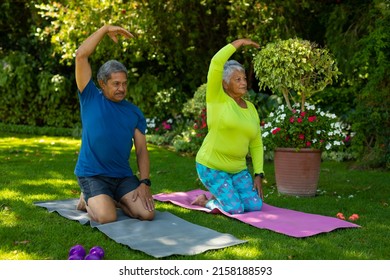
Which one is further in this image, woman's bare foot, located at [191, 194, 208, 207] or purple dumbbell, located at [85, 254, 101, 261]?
woman's bare foot, located at [191, 194, 208, 207]

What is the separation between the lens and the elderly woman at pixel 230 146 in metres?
4.92

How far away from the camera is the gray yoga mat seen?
3.73 metres

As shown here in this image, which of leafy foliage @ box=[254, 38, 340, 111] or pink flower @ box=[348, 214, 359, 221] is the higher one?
leafy foliage @ box=[254, 38, 340, 111]

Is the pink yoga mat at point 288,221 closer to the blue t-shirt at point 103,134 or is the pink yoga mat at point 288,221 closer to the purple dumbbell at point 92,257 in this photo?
the blue t-shirt at point 103,134

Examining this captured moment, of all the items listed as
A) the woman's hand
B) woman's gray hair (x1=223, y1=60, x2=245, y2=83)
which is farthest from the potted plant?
woman's gray hair (x1=223, y1=60, x2=245, y2=83)

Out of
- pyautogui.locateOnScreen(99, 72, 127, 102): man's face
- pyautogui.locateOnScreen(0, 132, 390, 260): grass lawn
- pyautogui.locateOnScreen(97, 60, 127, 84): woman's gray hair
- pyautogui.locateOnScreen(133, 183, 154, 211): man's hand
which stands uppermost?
pyautogui.locateOnScreen(97, 60, 127, 84): woman's gray hair

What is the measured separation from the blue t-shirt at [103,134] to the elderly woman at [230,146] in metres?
0.80

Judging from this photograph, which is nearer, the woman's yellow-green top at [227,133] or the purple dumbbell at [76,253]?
the purple dumbbell at [76,253]

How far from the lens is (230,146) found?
5012 millimetres

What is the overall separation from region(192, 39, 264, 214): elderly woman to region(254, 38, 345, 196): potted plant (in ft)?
2.91

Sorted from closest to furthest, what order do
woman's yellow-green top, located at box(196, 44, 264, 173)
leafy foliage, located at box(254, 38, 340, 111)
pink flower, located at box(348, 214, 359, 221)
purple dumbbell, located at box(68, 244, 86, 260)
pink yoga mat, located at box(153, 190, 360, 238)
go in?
purple dumbbell, located at box(68, 244, 86, 260) < pink yoga mat, located at box(153, 190, 360, 238) < pink flower, located at box(348, 214, 359, 221) < woman's yellow-green top, located at box(196, 44, 264, 173) < leafy foliage, located at box(254, 38, 340, 111)

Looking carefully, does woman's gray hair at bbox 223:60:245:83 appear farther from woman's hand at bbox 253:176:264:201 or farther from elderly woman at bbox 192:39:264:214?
woman's hand at bbox 253:176:264:201

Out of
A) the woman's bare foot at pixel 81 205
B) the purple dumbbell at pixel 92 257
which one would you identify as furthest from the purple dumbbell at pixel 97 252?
the woman's bare foot at pixel 81 205
